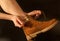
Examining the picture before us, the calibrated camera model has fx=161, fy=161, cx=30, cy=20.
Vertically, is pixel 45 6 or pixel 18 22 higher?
pixel 18 22

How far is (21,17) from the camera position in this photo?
2.36ft

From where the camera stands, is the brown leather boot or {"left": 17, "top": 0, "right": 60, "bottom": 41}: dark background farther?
{"left": 17, "top": 0, "right": 60, "bottom": 41}: dark background

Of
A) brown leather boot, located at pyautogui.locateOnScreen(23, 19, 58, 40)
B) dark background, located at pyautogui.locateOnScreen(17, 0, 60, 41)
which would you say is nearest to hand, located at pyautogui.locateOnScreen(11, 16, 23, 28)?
brown leather boot, located at pyautogui.locateOnScreen(23, 19, 58, 40)

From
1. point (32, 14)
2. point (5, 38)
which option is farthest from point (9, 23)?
point (32, 14)

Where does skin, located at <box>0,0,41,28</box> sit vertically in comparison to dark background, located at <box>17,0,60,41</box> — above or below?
above

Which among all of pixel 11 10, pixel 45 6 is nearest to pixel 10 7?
pixel 11 10

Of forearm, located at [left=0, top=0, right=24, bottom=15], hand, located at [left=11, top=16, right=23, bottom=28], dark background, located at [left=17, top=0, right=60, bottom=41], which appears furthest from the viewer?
dark background, located at [left=17, top=0, right=60, bottom=41]

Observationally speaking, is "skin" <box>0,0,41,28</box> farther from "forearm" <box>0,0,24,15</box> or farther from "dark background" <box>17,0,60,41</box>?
"dark background" <box>17,0,60,41</box>

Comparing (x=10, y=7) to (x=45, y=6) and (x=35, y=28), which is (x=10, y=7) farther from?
(x=45, y=6)

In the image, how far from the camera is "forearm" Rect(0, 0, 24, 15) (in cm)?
77

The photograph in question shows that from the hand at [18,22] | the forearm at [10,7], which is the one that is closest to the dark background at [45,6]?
the forearm at [10,7]

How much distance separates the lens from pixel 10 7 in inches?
30.7

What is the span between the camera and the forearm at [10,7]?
773 mm

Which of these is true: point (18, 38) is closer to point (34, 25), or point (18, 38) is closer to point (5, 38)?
point (5, 38)
